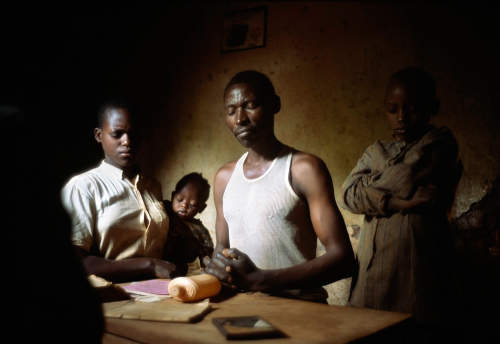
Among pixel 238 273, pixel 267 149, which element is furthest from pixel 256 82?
pixel 238 273

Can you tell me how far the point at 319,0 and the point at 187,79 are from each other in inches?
66.3

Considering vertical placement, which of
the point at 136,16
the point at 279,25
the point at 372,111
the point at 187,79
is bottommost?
the point at 372,111

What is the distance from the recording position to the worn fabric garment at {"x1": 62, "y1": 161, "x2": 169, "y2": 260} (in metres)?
2.10

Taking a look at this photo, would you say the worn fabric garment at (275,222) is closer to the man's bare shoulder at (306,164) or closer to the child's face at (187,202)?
the man's bare shoulder at (306,164)

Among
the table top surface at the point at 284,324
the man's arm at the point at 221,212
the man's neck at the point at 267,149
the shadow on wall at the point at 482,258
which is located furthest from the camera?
the shadow on wall at the point at 482,258

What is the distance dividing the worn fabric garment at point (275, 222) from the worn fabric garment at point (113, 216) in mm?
627

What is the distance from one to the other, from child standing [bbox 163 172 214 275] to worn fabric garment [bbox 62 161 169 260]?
28.7 inches

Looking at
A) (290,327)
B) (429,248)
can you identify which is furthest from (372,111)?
(290,327)

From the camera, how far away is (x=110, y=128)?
95.3 inches

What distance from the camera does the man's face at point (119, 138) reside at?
2.40m

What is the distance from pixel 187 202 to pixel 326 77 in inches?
67.6

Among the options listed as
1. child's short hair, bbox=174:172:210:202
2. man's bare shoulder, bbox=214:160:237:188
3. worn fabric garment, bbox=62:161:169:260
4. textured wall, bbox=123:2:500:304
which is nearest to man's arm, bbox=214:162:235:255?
man's bare shoulder, bbox=214:160:237:188

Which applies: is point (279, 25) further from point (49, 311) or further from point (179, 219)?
point (49, 311)

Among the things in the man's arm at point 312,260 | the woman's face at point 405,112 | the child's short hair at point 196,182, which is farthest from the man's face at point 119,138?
the woman's face at point 405,112
